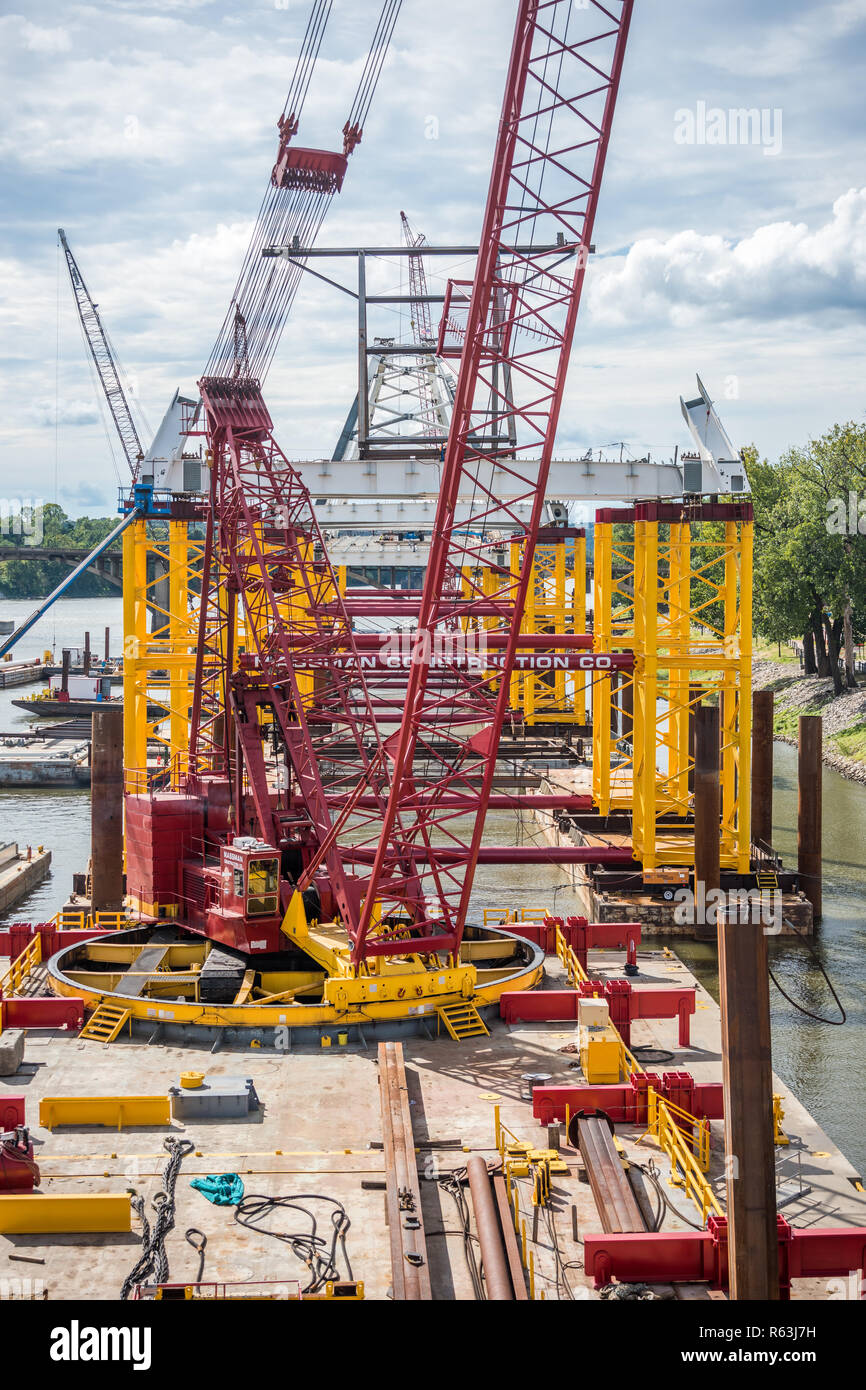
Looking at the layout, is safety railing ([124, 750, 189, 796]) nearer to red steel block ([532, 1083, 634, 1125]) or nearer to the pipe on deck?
red steel block ([532, 1083, 634, 1125])

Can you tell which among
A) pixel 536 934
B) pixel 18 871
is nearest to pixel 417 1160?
pixel 536 934

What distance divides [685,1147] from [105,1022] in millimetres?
13041

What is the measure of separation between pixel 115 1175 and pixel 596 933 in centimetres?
1609

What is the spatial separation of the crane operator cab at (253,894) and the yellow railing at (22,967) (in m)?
5.07

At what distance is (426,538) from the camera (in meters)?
89.4

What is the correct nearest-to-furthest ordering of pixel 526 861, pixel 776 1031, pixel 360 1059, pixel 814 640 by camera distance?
pixel 360 1059 < pixel 776 1031 < pixel 526 861 < pixel 814 640

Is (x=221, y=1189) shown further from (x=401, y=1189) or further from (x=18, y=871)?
(x=18, y=871)

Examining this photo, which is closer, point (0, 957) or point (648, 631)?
point (0, 957)

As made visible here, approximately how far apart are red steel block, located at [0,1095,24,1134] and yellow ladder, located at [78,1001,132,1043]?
18.2ft

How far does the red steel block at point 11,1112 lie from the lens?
21.8 metres

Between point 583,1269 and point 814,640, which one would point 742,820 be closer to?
point 583,1269

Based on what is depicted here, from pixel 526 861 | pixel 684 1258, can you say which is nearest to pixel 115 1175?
pixel 684 1258

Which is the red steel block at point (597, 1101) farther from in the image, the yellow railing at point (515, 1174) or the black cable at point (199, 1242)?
the black cable at point (199, 1242)
